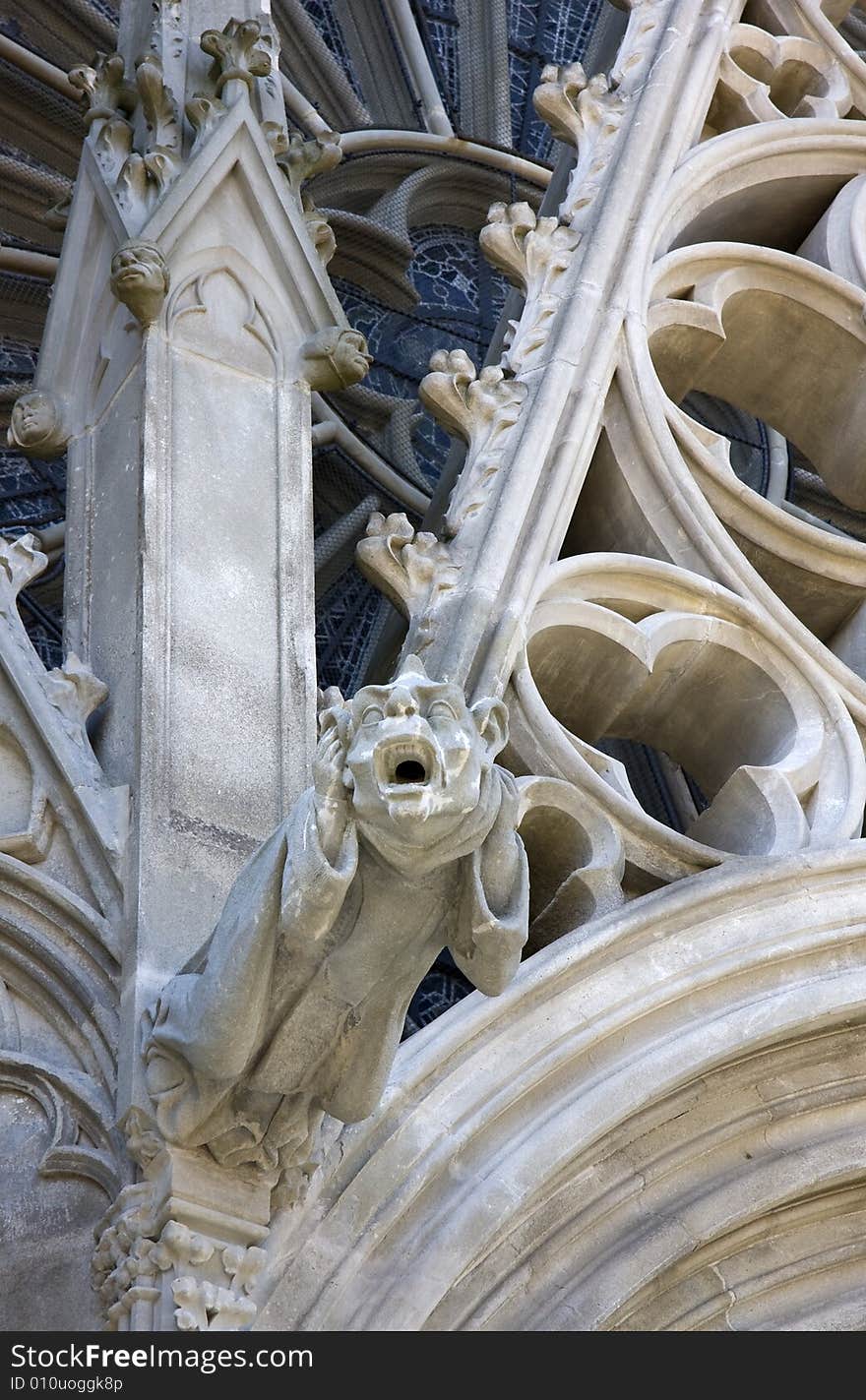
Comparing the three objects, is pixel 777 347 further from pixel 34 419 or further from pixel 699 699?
pixel 34 419

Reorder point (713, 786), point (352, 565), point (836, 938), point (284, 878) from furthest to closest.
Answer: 1. point (352, 565)
2. point (713, 786)
3. point (836, 938)
4. point (284, 878)

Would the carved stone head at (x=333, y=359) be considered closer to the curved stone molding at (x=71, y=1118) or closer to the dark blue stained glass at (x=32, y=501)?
the curved stone molding at (x=71, y=1118)

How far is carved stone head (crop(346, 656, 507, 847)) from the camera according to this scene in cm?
493

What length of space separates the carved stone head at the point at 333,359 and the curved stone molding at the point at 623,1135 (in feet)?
4.87

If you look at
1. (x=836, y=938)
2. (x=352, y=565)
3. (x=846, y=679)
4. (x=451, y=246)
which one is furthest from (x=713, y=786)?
(x=451, y=246)

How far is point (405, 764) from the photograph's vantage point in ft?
16.4

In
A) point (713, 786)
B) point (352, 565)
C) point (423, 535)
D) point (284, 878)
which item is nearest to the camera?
point (284, 878)

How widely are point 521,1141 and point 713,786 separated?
1.86 metres

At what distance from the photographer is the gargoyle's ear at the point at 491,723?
16.9 ft

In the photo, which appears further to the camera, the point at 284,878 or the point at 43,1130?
the point at 43,1130

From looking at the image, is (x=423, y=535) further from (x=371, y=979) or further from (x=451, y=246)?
(x=451, y=246)

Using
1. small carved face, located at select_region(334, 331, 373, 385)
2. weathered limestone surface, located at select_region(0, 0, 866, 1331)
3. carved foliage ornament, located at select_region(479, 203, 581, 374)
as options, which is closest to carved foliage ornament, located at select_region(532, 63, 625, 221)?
weathered limestone surface, located at select_region(0, 0, 866, 1331)

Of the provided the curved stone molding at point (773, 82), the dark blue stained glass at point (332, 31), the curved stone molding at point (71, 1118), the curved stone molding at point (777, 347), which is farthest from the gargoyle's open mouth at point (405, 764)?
the dark blue stained glass at point (332, 31)

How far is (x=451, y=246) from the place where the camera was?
12758 mm
